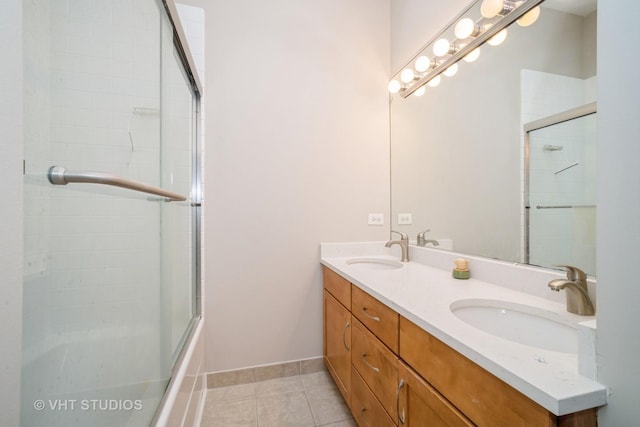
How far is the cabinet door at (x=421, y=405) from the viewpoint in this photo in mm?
663

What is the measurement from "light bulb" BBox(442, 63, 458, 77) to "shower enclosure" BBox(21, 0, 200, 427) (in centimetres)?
140

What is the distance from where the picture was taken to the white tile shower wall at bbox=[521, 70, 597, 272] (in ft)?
2.86

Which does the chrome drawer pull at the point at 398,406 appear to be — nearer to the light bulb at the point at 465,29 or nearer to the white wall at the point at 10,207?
the white wall at the point at 10,207

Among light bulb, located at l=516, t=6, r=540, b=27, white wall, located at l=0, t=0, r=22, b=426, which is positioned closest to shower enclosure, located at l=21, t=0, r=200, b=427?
white wall, located at l=0, t=0, r=22, b=426

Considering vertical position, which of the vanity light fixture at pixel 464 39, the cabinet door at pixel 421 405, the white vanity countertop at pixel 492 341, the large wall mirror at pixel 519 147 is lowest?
the cabinet door at pixel 421 405

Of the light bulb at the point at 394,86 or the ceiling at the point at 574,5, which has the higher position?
the light bulb at the point at 394,86

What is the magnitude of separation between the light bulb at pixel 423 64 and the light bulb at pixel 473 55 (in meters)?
0.25

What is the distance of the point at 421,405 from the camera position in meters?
0.78

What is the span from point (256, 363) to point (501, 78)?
210 centimetres

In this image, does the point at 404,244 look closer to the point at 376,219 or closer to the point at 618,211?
the point at 376,219

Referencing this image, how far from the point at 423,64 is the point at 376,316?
1.48 metres

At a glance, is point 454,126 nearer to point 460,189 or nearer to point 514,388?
point 460,189

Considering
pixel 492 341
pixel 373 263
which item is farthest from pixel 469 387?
pixel 373 263

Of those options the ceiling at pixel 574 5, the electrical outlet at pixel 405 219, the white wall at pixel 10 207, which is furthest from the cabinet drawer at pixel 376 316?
the ceiling at pixel 574 5
